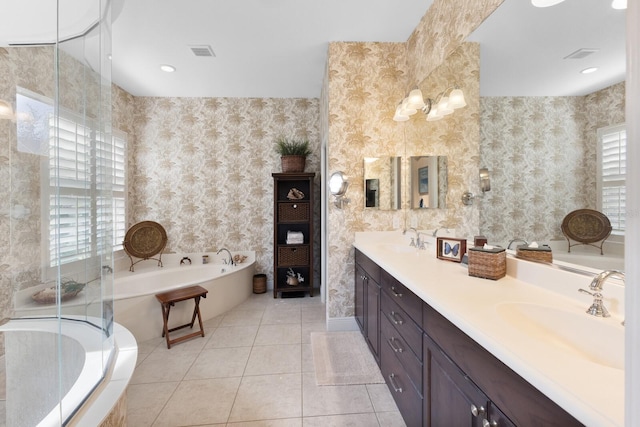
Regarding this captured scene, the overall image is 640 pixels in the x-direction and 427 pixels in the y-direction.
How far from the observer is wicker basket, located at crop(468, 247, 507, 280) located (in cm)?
128

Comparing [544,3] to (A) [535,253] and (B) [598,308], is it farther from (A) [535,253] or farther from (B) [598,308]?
(B) [598,308]

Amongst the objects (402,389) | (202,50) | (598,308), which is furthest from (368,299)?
(202,50)

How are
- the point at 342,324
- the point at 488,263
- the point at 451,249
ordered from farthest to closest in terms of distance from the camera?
the point at 342,324 < the point at 451,249 < the point at 488,263

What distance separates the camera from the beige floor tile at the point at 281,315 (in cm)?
285

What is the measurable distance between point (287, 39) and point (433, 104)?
1.47 m

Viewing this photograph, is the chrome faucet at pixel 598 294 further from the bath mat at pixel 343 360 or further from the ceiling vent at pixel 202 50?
the ceiling vent at pixel 202 50

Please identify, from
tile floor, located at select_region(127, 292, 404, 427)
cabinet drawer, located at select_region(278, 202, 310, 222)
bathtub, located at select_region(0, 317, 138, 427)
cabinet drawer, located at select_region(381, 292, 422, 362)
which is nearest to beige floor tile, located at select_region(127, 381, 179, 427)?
tile floor, located at select_region(127, 292, 404, 427)

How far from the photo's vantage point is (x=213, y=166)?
12.3 feet

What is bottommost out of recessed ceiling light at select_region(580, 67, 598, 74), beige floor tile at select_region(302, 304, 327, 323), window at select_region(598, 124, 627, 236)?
beige floor tile at select_region(302, 304, 327, 323)

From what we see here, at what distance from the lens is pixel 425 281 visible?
1.27 m

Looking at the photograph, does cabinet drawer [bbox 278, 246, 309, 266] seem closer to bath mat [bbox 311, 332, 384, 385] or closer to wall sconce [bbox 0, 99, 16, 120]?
bath mat [bbox 311, 332, 384, 385]

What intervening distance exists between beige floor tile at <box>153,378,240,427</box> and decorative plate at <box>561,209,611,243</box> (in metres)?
2.02

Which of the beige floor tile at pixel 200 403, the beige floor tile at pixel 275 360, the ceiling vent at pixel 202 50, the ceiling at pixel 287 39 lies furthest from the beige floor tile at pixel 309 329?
the ceiling vent at pixel 202 50

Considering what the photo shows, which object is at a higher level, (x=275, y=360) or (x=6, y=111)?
(x=6, y=111)
